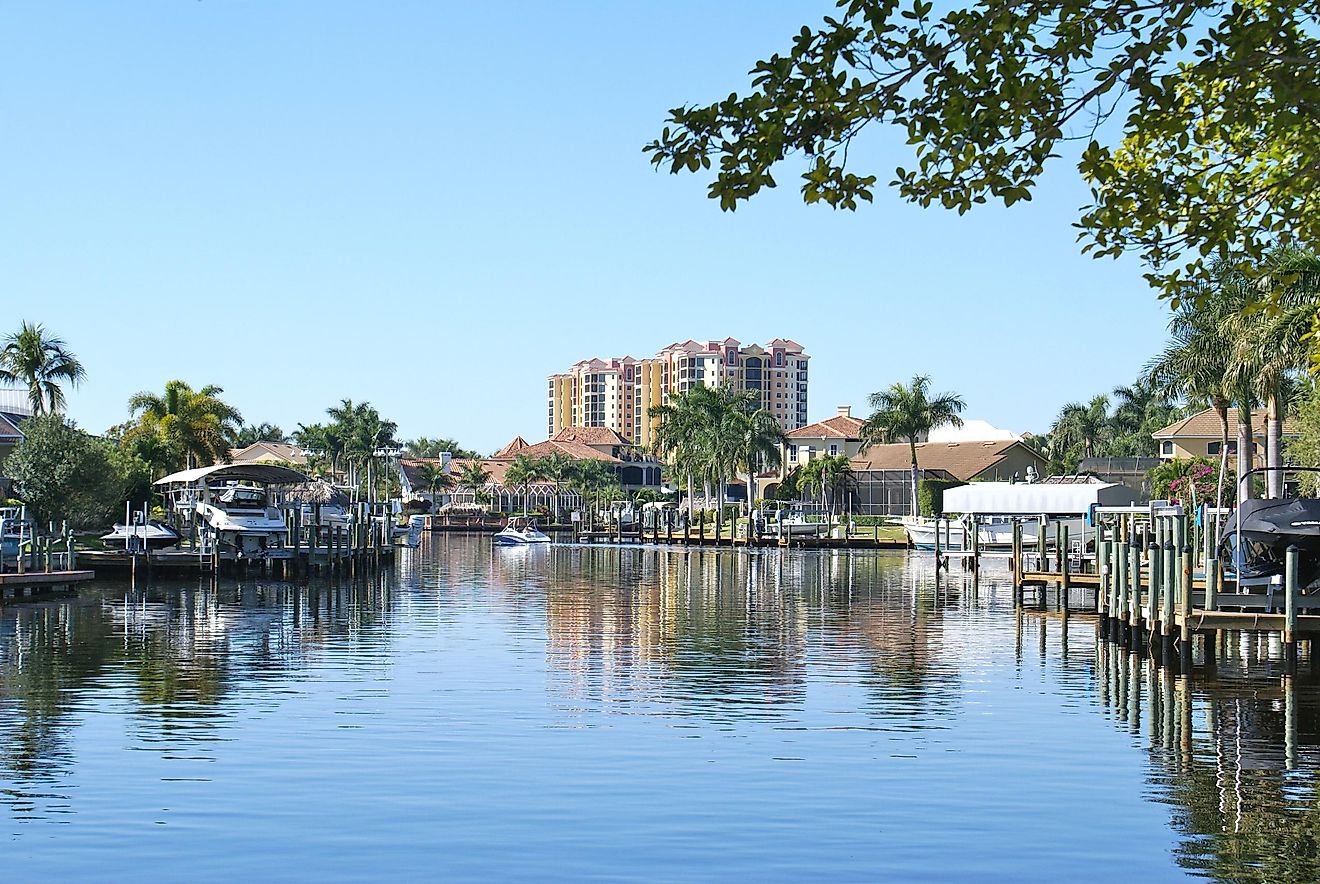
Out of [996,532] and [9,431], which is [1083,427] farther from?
[9,431]

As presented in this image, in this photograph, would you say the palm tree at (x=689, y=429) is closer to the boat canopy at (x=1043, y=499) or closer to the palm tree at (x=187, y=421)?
the palm tree at (x=187, y=421)

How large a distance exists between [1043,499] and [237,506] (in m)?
30.3

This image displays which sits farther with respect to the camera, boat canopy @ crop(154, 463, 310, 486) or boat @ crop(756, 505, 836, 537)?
boat @ crop(756, 505, 836, 537)

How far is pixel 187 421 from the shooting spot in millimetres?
93812

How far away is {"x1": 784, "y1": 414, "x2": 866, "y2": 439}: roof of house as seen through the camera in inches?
5915

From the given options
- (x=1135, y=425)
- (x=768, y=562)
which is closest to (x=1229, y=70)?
(x=768, y=562)

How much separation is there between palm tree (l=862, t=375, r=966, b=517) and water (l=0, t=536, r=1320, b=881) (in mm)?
71595

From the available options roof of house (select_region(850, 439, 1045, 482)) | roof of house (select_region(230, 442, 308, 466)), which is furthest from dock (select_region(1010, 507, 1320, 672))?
roof of house (select_region(230, 442, 308, 466))

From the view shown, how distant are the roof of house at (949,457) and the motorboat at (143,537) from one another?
251ft

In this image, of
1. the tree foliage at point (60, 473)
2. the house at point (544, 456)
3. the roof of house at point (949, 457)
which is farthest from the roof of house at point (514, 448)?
the tree foliage at point (60, 473)

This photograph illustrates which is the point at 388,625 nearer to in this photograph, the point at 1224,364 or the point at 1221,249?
the point at 1221,249

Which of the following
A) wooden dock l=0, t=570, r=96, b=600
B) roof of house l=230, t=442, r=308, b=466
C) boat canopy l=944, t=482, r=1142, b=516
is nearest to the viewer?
wooden dock l=0, t=570, r=96, b=600

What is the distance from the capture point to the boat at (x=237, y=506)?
57.5 metres

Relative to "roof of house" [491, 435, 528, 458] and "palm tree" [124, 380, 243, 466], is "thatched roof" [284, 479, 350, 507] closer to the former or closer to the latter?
"palm tree" [124, 380, 243, 466]
